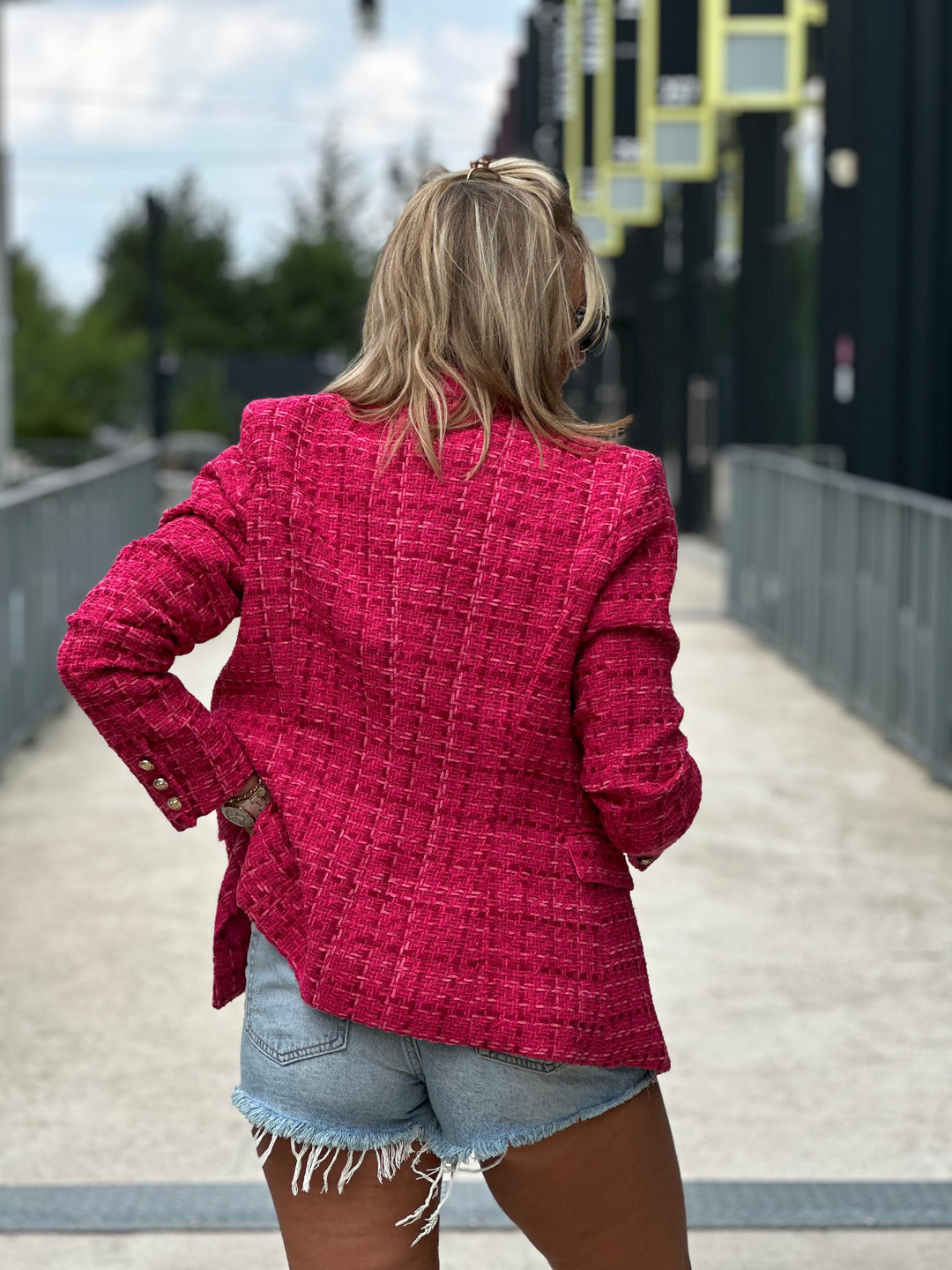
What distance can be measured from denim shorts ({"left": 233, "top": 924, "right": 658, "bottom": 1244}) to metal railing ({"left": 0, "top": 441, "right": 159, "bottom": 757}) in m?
6.30

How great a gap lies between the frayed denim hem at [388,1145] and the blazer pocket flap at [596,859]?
24 cm

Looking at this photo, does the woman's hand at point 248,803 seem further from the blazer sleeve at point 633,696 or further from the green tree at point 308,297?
the green tree at point 308,297

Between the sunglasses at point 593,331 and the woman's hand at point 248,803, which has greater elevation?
the sunglasses at point 593,331

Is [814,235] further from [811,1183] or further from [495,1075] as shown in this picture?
[495,1075]

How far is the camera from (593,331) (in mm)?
2154

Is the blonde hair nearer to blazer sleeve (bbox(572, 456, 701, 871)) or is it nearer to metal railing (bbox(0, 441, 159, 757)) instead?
blazer sleeve (bbox(572, 456, 701, 871))

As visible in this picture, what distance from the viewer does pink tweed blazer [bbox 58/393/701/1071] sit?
6.46ft

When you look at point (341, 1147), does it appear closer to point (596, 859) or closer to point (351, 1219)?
point (351, 1219)

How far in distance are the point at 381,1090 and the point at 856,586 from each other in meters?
8.27

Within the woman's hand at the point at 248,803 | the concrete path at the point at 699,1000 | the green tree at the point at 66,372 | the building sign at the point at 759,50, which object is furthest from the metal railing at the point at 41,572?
the green tree at the point at 66,372

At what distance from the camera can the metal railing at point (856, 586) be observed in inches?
325

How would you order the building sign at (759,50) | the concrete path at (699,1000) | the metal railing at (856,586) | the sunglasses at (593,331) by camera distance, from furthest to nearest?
Result: the building sign at (759,50), the metal railing at (856,586), the concrete path at (699,1000), the sunglasses at (593,331)

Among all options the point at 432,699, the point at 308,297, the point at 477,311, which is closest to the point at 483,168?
the point at 477,311

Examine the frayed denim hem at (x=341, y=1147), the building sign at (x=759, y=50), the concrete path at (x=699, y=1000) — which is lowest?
the concrete path at (x=699, y=1000)
